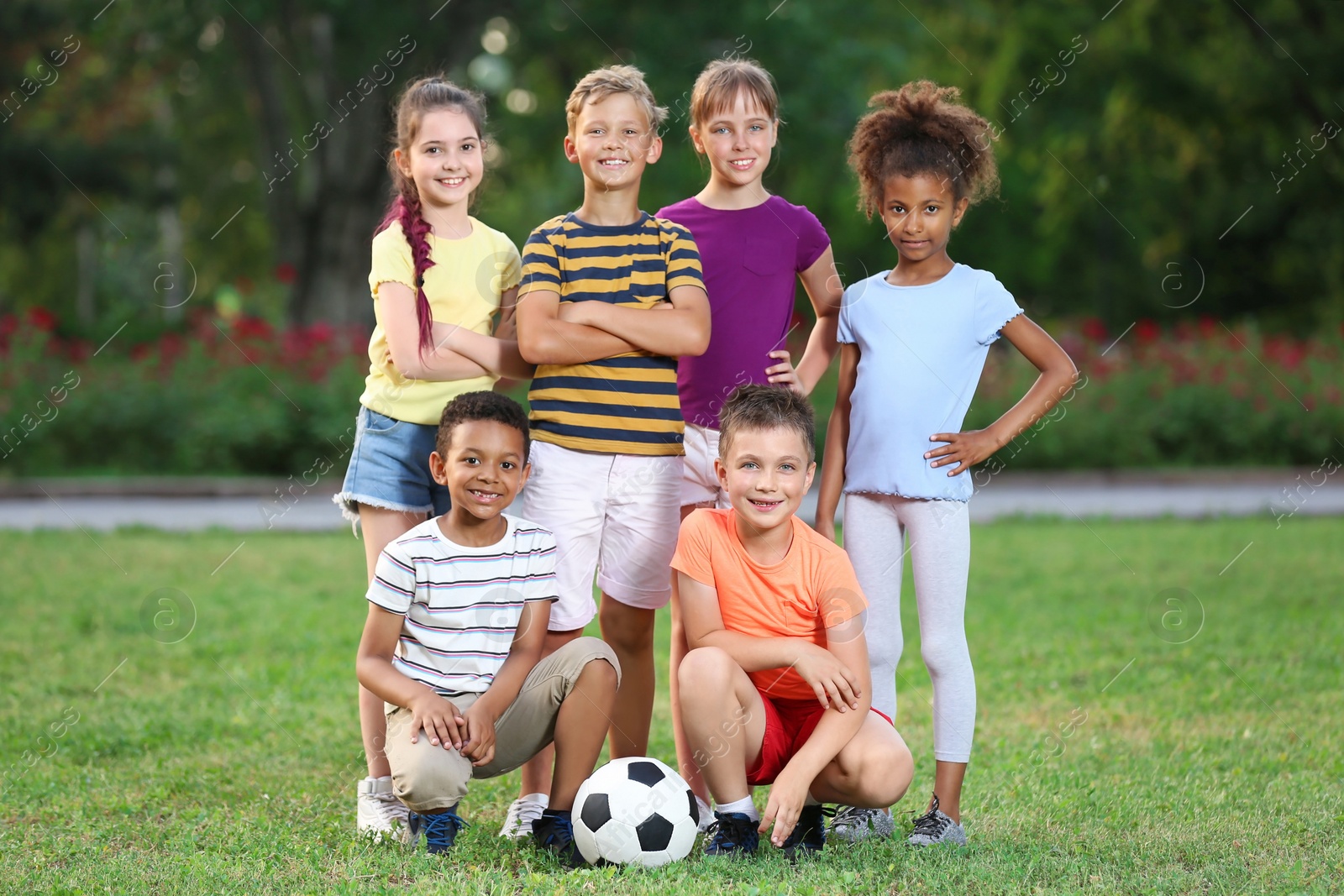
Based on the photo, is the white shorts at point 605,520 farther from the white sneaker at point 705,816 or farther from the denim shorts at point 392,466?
the white sneaker at point 705,816

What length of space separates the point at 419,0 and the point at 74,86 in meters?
11.7

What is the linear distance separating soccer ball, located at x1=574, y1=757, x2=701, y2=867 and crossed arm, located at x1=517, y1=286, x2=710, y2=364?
115 centimetres

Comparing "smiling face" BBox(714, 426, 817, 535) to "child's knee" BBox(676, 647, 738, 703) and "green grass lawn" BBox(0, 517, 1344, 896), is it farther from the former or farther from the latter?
"green grass lawn" BBox(0, 517, 1344, 896)

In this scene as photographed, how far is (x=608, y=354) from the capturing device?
372cm

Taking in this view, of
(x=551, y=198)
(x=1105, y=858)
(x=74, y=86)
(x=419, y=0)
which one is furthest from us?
(x=551, y=198)

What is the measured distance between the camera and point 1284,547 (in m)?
9.30

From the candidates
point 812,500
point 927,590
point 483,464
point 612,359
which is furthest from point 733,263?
point 812,500

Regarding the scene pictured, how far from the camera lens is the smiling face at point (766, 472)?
354 centimetres

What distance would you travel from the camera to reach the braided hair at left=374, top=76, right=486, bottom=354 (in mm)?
3830

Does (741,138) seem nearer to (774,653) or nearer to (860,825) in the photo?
(774,653)

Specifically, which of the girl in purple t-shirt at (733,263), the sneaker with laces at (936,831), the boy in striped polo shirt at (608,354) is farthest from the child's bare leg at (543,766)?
the sneaker with laces at (936,831)

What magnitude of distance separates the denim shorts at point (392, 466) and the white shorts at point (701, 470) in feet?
2.50

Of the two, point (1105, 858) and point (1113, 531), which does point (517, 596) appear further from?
point (1113, 531)

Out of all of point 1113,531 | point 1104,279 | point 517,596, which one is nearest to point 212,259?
point 1104,279
